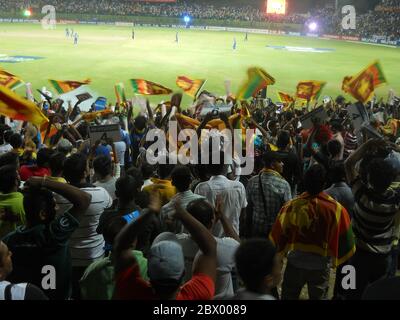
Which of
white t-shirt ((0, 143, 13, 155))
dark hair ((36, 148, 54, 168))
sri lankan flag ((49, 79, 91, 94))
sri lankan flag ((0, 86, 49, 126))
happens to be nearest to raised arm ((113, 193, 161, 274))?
dark hair ((36, 148, 54, 168))

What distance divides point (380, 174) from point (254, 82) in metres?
7.21

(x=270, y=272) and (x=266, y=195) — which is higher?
(x=270, y=272)

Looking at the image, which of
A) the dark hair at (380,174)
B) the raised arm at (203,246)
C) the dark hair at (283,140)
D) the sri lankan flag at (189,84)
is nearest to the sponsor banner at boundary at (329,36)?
the sri lankan flag at (189,84)

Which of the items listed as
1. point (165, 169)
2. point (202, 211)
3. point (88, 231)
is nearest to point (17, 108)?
point (165, 169)

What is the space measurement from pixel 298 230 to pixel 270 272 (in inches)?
64.2

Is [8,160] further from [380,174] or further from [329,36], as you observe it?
[329,36]

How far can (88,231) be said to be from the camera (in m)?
4.82

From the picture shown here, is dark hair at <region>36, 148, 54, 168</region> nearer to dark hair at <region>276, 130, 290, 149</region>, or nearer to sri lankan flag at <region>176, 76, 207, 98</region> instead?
dark hair at <region>276, 130, 290, 149</region>

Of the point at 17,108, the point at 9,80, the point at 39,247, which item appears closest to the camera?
the point at 39,247

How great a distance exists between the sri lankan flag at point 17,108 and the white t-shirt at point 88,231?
5.70ft

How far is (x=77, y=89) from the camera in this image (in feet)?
43.3

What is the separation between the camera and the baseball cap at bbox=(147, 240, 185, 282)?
3.06 metres
